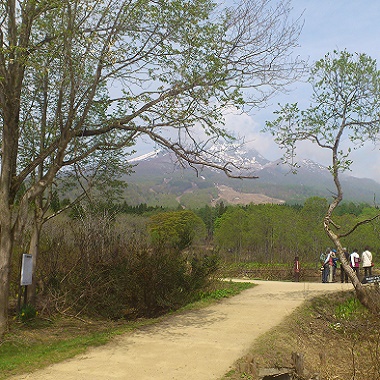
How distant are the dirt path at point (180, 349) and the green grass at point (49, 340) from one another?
0.29 m

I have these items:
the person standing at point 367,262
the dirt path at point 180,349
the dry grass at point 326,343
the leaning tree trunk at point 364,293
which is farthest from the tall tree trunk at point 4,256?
the person standing at point 367,262

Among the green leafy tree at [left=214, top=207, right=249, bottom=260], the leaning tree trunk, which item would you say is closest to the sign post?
the leaning tree trunk

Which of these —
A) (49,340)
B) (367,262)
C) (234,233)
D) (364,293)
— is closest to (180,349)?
(49,340)

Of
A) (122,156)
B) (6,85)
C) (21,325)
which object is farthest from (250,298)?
(6,85)

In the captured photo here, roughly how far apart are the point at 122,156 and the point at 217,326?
15.8 ft

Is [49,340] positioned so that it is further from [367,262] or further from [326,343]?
[367,262]

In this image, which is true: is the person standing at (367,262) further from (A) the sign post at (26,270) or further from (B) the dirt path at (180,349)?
(A) the sign post at (26,270)

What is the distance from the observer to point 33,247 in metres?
10.9

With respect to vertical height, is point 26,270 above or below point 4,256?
below

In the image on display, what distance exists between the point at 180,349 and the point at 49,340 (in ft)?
9.57

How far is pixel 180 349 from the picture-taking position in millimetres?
7250

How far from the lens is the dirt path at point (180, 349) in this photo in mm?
6117

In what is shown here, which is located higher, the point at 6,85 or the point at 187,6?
the point at 187,6

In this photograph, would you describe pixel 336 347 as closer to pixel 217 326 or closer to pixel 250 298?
pixel 217 326
